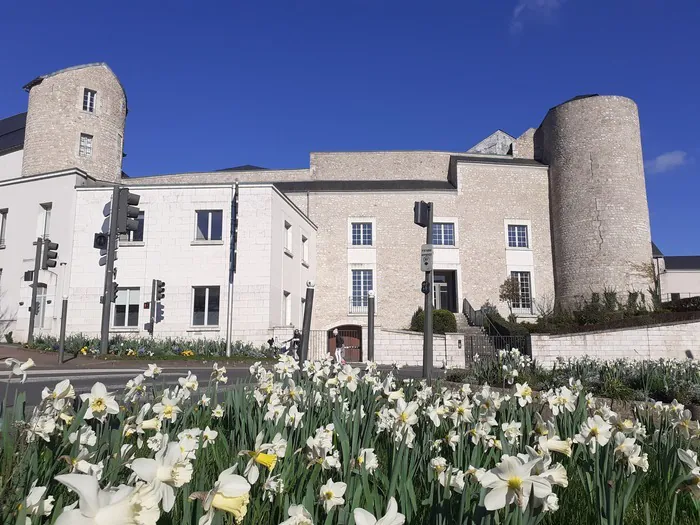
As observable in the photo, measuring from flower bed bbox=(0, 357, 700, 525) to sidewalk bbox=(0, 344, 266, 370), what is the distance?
1440 centimetres

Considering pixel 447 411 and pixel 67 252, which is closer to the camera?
pixel 447 411

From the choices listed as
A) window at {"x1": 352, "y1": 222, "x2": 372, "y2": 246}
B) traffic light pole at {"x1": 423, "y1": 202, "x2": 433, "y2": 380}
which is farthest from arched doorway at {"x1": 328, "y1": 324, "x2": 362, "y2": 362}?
traffic light pole at {"x1": 423, "y1": 202, "x2": 433, "y2": 380}

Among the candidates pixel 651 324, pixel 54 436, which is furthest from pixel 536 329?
pixel 54 436

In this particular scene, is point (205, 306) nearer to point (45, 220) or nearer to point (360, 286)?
point (45, 220)

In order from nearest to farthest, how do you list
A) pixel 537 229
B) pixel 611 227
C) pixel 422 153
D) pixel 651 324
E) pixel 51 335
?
pixel 651 324
pixel 51 335
pixel 611 227
pixel 537 229
pixel 422 153

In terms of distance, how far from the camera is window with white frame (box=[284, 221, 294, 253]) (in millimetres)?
27406

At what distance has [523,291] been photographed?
33.8 meters

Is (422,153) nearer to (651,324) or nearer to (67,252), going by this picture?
(651,324)

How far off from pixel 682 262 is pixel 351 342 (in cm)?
4448

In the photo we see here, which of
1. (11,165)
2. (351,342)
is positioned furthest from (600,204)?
(11,165)

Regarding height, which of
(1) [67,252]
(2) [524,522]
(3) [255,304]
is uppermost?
(1) [67,252]

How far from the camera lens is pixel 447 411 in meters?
3.26

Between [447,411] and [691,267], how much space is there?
59069 mm

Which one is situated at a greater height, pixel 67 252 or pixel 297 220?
pixel 297 220
